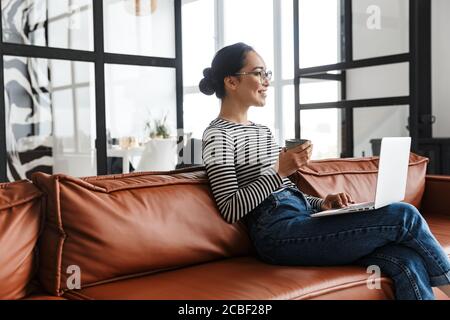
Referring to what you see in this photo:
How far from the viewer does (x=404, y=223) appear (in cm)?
149

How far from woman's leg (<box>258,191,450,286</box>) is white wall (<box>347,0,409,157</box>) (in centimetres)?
249

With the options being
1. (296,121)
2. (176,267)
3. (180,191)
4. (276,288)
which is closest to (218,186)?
(180,191)

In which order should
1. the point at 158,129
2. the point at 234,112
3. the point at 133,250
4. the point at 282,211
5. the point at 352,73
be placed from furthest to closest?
the point at 158,129 < the point at 352,73 < the point at 234,112 < the point at 282,211 < the point at 133,250

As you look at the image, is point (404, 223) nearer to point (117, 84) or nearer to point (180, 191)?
point (180, 191)

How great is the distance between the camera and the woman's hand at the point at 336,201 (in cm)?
180

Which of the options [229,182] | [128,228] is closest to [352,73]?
[229,182]

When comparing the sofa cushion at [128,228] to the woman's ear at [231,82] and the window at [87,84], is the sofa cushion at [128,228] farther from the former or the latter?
the window at [87,84]

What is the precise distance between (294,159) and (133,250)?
1.85 ft

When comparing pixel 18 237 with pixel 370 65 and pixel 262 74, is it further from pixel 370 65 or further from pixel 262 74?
pixel 370 65

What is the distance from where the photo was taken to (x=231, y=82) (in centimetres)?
195

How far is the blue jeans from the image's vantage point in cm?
148

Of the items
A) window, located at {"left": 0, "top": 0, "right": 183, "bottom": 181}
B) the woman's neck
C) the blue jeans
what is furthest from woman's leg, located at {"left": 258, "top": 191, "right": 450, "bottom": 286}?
window, located at {"left": 0, "top": 0, "right": 183, "bottom": 181}

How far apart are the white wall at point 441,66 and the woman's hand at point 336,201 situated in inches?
107

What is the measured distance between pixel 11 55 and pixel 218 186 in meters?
2.71
